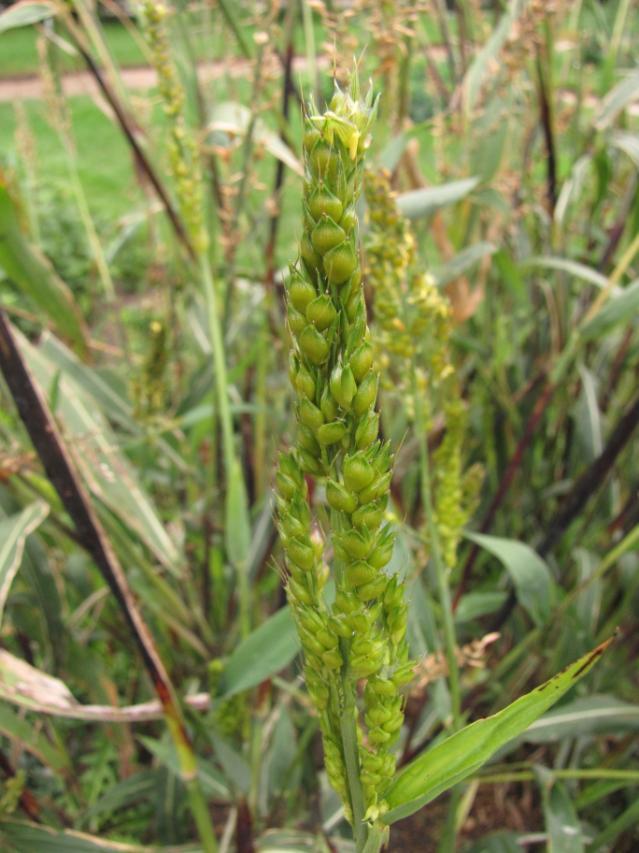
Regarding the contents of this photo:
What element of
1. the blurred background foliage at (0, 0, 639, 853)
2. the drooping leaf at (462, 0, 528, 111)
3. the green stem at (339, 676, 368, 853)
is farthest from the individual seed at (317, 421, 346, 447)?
the drooping leaf at (462, 0, 528, 111)

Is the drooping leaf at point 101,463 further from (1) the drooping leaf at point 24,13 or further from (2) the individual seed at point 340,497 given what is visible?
(2) the individual seed at point 340,497

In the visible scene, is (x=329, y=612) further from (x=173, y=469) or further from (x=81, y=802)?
(x=173, y=469)

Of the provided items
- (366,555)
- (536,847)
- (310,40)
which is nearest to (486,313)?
(310,40)

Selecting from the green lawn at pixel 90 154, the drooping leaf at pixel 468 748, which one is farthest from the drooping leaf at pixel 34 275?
the green lawn at pixel 90 154

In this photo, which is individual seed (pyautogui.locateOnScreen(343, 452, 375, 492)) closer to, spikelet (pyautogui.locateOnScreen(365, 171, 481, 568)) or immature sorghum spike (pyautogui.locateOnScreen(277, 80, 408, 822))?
immature sorghum spike (pyautogui.locateOnScreen(277, 80, 408, 822))

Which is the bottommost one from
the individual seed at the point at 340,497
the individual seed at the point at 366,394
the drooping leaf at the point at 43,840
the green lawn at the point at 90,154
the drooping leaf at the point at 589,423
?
the green lawn at the point at 90,154
